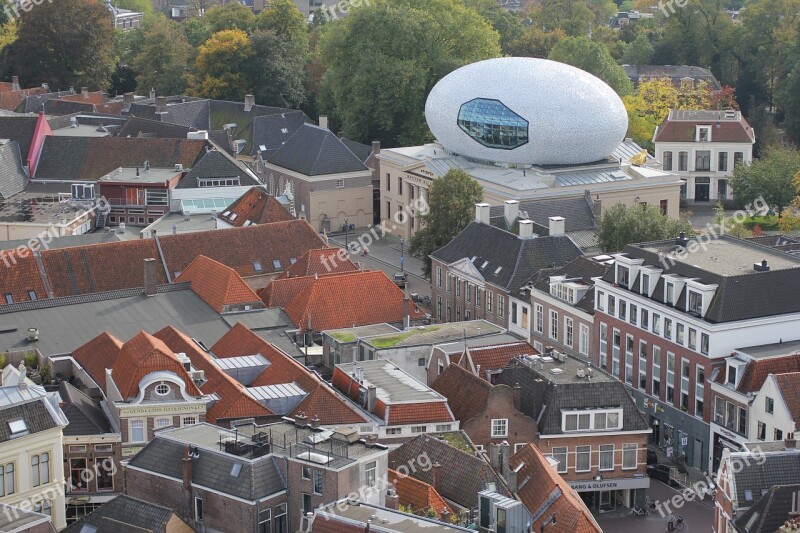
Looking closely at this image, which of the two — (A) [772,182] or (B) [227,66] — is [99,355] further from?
(B) [227,66]

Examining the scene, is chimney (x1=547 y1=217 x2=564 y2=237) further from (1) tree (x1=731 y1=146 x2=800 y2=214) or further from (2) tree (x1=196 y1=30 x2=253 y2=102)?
(2) tree (x1=196 y1=30 x2=253 y2=102)

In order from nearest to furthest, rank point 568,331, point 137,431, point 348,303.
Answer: point 137,431
point 568,331
point 348,303

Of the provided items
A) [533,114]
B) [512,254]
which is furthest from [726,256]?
[533,114]

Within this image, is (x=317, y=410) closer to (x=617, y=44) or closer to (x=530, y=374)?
(x=530, y=374)

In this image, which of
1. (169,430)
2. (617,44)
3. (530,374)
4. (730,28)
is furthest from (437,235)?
(617,44)

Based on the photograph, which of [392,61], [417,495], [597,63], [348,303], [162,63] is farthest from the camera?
[162,63]

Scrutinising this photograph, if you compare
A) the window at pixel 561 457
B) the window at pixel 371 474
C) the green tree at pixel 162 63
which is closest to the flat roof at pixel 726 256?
the window at pixel 561 457

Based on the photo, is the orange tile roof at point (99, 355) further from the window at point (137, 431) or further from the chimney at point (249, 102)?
the chimney at point (249, 102)
